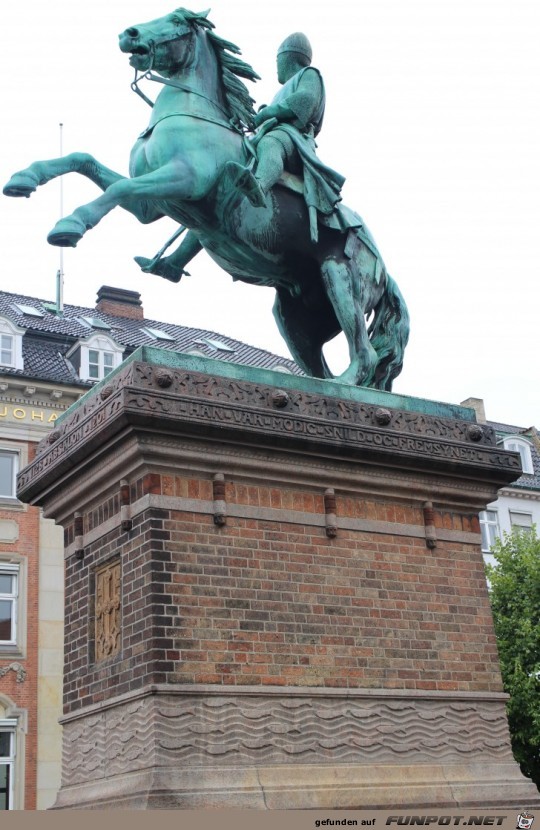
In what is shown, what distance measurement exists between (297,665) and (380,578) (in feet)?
4.35

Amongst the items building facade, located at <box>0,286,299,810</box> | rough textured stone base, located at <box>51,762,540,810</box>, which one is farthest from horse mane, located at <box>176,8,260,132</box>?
building facade, located at <box>0,286,299,810</box>

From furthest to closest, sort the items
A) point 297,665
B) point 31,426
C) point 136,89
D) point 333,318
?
point 31,426
point 333,318
point 136,89
point 297,665

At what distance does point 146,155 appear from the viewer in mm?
11086

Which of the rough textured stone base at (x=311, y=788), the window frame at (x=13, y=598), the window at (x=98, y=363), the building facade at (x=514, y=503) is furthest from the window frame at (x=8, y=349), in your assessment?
the rough textured stone base at (x=311, y=788)

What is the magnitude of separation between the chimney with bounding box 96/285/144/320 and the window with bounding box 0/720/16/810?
16.6 meters

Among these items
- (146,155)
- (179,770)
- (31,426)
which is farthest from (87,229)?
(31,426)

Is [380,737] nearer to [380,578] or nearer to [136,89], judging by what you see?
[380,578]

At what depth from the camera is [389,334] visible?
12.5 metres

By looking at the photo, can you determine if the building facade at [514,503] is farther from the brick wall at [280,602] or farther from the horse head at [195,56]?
the horse head at [195,56]

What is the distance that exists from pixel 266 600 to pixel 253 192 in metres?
3.72

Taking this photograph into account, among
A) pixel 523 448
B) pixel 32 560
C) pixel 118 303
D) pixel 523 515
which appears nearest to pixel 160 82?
pixel 32 560

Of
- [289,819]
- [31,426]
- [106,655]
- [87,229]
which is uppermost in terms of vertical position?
[31,426]

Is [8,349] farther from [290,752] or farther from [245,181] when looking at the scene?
[290,752]

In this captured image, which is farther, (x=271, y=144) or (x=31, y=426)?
(x=31, y=426)
